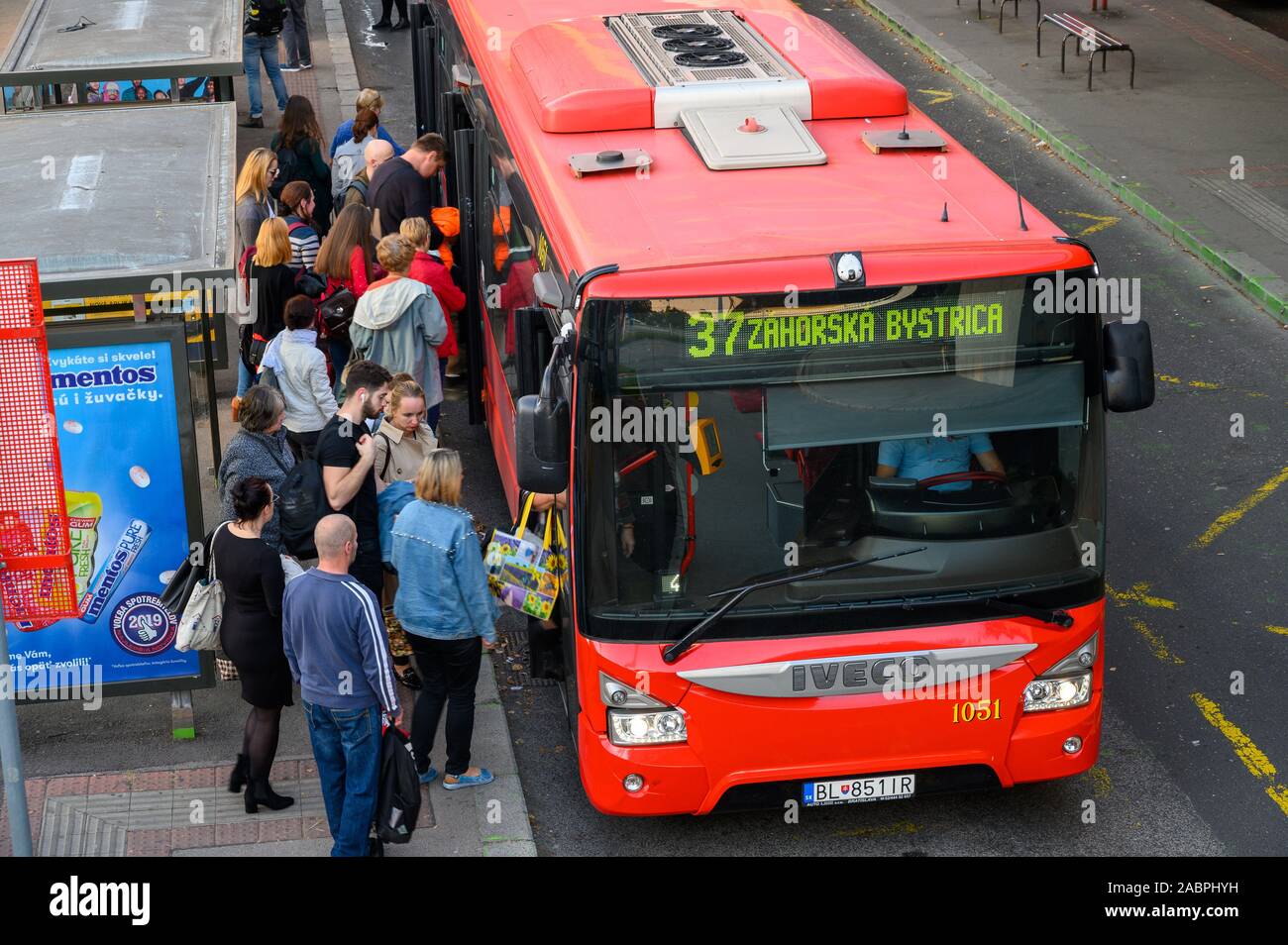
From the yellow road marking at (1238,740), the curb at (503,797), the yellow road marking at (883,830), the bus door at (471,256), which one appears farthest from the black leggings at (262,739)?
the yellow road marking at (1238,740)

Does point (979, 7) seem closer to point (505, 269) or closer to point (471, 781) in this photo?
point (505, 269)

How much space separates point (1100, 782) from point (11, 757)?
16.0ft

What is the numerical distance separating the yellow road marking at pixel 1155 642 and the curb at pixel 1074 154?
514 centimetres

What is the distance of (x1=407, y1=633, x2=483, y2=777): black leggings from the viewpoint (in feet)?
23.5

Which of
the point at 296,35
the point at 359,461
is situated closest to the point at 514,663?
Answer: the point at 359,461

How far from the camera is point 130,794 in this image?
7.40m

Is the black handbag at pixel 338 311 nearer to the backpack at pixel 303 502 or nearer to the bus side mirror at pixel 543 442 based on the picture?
the backpack at pixel 303 502

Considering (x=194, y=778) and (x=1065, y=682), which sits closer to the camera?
(x=1065, y=682)

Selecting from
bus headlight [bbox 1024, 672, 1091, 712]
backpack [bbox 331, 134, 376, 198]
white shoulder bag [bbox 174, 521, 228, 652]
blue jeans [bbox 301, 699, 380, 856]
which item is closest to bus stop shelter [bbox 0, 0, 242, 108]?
backpack [bbox 331, 134, 376, 198]

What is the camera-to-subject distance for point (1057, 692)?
6.71m

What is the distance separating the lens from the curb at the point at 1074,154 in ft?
43.9

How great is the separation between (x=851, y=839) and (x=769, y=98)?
3.53 m

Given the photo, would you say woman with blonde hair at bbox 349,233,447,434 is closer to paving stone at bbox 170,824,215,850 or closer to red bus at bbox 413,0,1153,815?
red bus at bbox 413,0,1153,815

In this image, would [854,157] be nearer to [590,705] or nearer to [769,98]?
[769,98]
